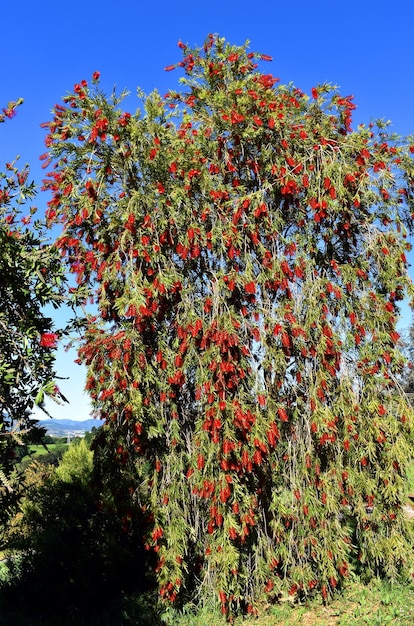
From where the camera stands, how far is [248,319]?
5926 millimetres

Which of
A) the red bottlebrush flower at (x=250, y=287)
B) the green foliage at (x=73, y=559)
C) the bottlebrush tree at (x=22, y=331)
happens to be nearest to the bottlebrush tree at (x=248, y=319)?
the red bottlebrush flower at (x=250, y=287)

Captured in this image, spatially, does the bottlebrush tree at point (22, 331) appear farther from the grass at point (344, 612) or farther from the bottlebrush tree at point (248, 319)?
the grass at point (344, 612)

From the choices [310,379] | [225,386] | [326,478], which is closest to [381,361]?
[310,379]

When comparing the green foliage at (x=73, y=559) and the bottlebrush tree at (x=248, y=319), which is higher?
the bottlebrush tree at (x=248, y=319)

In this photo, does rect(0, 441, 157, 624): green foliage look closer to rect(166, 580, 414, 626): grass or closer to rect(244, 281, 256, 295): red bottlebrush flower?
rect(166, 580, 414, 626): grass

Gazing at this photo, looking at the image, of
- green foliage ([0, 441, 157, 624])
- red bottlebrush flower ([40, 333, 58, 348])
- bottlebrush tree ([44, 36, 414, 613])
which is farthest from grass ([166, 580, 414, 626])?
red bottlebrush flower ([40, 333, 58, 348])

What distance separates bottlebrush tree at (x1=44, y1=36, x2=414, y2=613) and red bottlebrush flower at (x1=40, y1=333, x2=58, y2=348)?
8.10 feet

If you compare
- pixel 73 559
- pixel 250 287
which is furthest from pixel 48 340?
pixel 73 559

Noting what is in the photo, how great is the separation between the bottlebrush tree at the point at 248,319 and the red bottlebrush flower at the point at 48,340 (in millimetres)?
2469

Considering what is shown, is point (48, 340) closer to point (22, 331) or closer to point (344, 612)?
point (22, 331)

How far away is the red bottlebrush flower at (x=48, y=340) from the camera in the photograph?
2.85 m

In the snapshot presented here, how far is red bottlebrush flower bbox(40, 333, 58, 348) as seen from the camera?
2850mm

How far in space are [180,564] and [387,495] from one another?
8.35 feet

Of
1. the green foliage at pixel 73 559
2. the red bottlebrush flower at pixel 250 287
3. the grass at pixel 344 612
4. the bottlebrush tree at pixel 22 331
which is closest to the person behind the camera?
the bottlebrush tree at pixel 22 331
